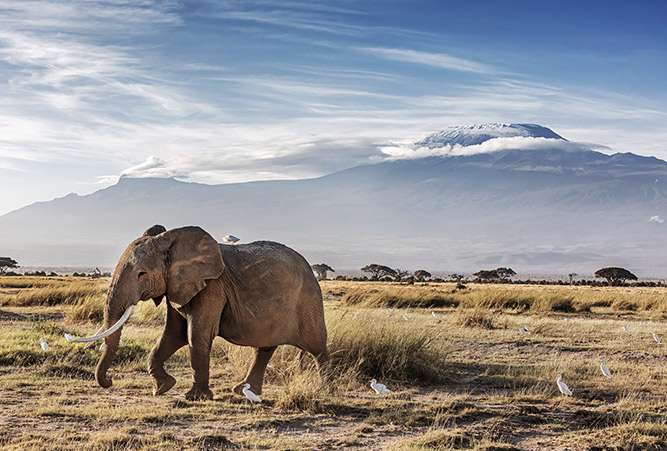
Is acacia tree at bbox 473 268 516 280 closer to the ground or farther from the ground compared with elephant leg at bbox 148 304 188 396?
closer to the ground

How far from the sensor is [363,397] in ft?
33.7

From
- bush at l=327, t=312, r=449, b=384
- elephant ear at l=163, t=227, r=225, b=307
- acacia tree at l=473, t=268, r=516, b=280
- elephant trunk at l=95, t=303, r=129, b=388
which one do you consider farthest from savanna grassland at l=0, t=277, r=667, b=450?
acacia tree at l=473, t=268, r=516, b=280

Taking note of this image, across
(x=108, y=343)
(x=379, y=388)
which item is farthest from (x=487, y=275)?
(x=108, y=343)

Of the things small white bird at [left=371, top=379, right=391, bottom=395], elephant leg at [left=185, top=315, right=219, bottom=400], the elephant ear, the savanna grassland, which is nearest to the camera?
the savanna grassland

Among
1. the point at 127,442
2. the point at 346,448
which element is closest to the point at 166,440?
the point at 127,442

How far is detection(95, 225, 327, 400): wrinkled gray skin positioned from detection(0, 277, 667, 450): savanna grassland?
1.63 feet

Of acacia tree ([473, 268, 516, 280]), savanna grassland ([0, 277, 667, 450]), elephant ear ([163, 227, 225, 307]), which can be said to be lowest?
acacia tree ([473, 268, 516, 280])

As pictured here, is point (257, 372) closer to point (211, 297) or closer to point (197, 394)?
point (197, 394)

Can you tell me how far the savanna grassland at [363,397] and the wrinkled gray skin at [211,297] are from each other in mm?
496

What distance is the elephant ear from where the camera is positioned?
30.0ft

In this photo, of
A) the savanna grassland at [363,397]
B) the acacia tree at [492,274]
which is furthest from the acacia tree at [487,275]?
the savanna grassland at [363,397]

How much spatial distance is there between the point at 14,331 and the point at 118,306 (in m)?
7.37

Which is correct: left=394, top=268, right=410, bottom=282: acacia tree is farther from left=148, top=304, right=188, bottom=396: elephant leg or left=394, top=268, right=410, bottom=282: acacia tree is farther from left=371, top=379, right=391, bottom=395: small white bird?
left=148, top=304, right=188, bottom=396: elephant leg

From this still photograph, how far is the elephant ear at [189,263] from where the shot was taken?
9.13 meters
